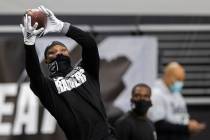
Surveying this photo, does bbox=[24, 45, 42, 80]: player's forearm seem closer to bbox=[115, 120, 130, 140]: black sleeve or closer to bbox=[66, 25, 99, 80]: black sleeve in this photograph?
bbox=[66, 25, 99, 80]: black sleeve

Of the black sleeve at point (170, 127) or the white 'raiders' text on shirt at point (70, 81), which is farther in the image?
the black sleeve at point (170, 127)

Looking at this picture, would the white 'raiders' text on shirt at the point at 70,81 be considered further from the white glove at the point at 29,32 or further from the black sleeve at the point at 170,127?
the black sleeve at the point at 170,127

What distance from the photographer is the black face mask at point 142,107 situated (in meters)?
5.57

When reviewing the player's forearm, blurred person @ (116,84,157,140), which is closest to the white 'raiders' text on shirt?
the player's forearm

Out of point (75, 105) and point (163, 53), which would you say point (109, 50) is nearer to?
point (163, 53)

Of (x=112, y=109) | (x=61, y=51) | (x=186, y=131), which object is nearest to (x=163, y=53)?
(x=112, y=109)

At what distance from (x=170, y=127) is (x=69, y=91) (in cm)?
216

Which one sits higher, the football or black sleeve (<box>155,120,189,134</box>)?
the football

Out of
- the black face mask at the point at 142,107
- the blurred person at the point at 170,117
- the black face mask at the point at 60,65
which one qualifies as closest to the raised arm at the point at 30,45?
the black face mask at the point at 60,65

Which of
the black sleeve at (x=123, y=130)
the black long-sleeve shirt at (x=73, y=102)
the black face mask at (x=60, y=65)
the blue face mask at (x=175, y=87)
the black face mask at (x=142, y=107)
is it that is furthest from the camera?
the blue face mask at (x=175, y=87)

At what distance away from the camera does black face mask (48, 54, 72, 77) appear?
4043 mm

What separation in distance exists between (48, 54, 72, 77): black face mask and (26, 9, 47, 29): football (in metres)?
0.29

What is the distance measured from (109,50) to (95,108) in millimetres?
2866
